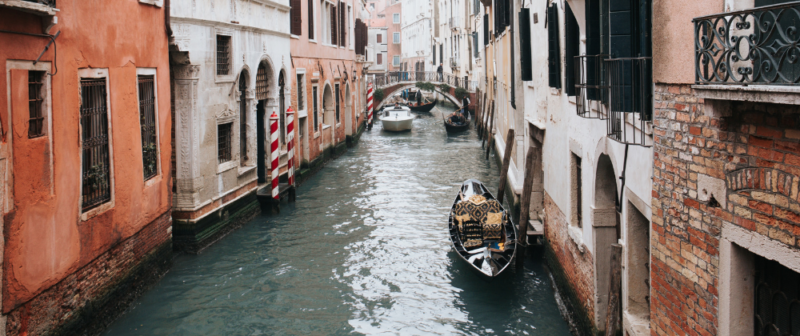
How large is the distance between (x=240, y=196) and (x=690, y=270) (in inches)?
335

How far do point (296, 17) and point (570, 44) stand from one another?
9.50 metres

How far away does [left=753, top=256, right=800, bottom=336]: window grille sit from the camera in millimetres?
3193

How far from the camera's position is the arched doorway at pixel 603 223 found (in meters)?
5.90

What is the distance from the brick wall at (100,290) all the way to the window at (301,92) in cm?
753

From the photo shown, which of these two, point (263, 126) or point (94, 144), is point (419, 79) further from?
point (94, 144)

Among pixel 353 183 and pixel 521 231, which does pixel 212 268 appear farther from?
pixel 353 183

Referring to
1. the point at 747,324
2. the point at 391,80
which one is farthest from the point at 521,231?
the point at 391,80

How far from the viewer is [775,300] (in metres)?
3.37

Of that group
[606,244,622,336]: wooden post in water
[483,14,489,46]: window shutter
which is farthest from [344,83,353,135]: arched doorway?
[606,244,622,336]: wooden post in water

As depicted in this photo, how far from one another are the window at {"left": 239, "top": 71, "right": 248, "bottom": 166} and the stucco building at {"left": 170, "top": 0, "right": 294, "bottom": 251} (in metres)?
0.02

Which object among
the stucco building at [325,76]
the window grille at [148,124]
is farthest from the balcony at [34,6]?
the stucco building at [325,76]


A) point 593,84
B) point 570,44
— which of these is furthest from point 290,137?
point 593,84

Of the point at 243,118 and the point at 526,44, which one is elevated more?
the point at 526,44

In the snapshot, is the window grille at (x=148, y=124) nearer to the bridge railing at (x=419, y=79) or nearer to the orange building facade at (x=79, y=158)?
the orange building facade at (x=79, y=158)
